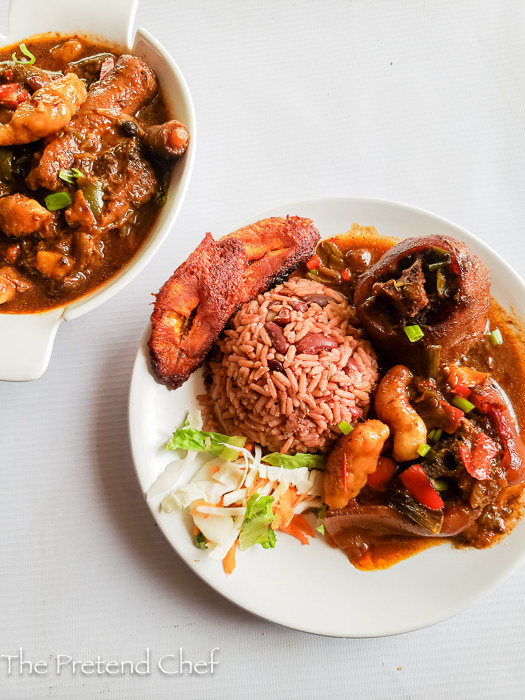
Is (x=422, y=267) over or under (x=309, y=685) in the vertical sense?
over

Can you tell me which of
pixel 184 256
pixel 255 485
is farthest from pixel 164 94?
pixel 255 485

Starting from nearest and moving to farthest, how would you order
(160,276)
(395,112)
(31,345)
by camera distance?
1. (31,345)
2. (160,276)
3. (395,112)

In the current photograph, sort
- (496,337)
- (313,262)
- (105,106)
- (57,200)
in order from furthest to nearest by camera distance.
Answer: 1. (313,262)
2. (496,337)
3. (105,106)
4. (57,200)

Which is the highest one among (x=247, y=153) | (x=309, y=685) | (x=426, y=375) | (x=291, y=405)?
(x=247, y=153)

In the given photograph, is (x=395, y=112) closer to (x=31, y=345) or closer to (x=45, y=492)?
(x=31, y=345)

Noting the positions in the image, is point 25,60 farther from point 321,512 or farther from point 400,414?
point 321,512

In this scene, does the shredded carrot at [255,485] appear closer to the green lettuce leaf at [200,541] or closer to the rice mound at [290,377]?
the rice mound at [290,377]

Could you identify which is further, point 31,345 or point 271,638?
point 271,638

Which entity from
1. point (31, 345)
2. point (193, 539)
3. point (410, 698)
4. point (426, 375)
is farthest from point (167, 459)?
point (410, 698)
